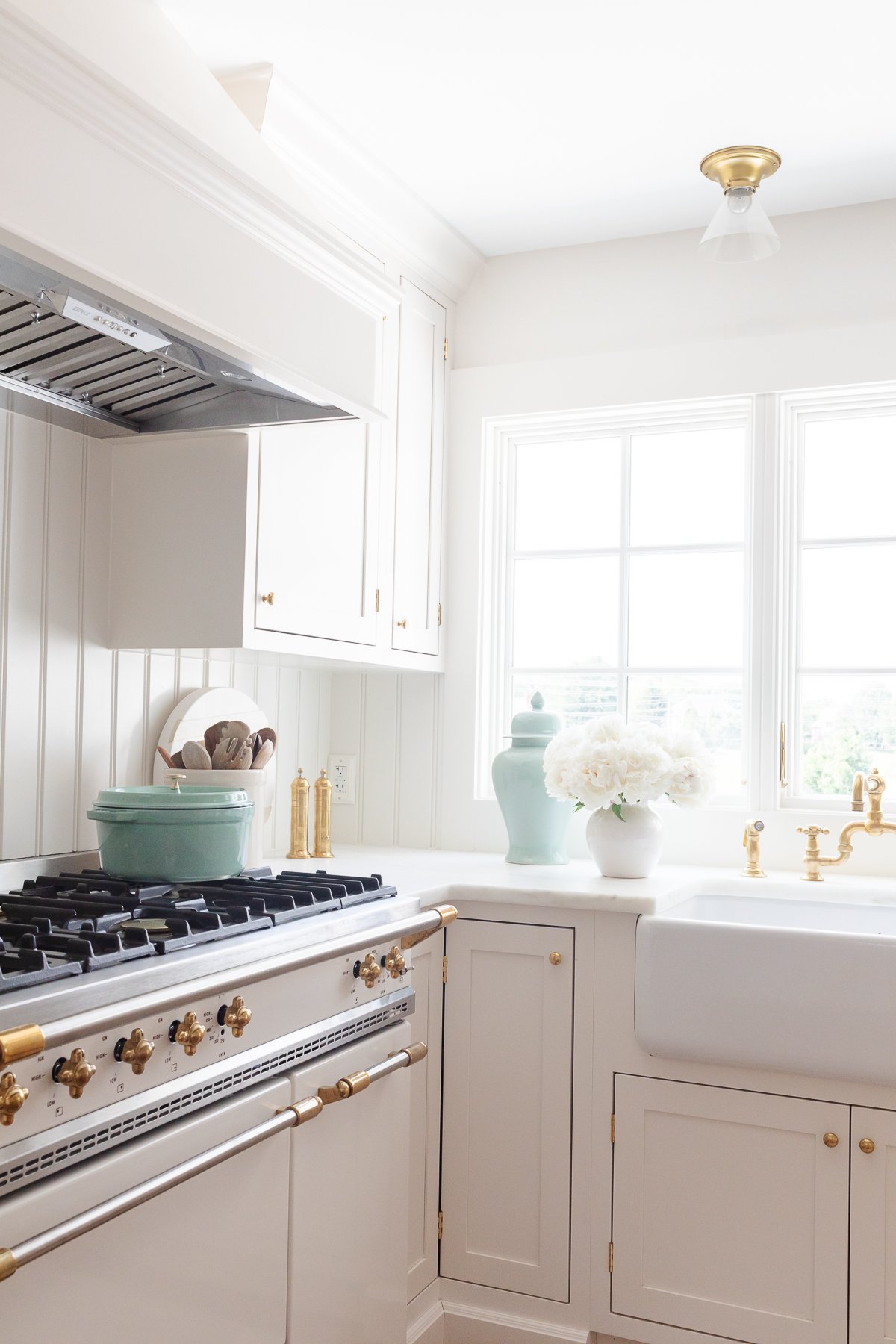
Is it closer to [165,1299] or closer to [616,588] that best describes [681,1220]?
[165,1299]

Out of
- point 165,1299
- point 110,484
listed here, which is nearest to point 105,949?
point 165,1299

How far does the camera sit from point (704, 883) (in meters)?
2.44

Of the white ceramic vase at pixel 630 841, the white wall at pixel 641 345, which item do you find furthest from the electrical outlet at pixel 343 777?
the white ceramic vase at pixel 630 841

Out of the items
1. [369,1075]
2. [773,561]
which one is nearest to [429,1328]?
[369,1075]

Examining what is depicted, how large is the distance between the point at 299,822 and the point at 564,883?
0.67m

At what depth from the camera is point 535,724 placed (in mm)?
2602

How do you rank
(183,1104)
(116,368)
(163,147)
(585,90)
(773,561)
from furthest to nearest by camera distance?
1. (773,561)
2. (585,90)
3. (116,368)
4. (163,147)
5. (183,1104)

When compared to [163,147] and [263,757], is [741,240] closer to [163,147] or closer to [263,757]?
[163,147]

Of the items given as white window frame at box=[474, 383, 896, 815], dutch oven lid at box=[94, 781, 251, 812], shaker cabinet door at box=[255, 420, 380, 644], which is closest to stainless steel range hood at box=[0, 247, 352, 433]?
shaker cabinet door at box=[255, 420, 380, 644]

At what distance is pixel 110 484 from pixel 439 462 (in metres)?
0.98

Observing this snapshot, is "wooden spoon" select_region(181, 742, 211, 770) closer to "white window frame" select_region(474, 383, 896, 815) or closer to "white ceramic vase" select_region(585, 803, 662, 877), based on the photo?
"white ceramic vase" select_region(585, 803, 662, 877)

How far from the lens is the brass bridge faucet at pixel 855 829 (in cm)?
244

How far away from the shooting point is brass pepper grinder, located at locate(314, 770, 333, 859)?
266 cm

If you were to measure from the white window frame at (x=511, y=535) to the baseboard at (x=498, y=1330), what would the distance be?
3.80 feet
